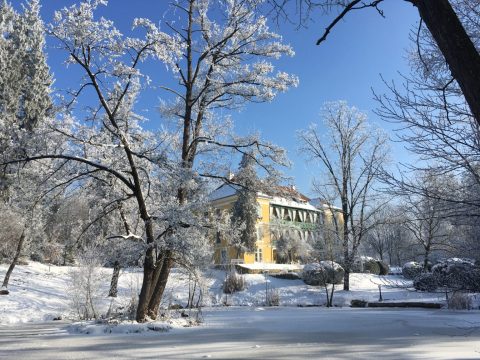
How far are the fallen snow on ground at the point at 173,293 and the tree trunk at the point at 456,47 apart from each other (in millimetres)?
16623

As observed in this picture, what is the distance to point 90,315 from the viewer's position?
1589 cm

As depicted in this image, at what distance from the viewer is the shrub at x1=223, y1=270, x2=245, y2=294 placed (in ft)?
95.7

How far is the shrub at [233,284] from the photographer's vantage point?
29.2m

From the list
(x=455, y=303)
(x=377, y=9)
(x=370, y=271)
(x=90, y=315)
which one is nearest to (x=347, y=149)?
(x=370, y=271)

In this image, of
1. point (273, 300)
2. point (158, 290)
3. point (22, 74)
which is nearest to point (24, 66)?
point (22, 74)

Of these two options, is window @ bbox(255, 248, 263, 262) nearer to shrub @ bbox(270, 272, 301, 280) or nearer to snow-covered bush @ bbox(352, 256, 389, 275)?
snow-covered bush @ bbox(352, 256, 389, 275)

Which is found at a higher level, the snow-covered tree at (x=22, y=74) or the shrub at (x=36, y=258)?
the snow-covered tree at (x=22, y=74)

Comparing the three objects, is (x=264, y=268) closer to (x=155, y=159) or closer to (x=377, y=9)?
(x=155, y=159)

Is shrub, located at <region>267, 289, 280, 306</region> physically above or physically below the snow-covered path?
above

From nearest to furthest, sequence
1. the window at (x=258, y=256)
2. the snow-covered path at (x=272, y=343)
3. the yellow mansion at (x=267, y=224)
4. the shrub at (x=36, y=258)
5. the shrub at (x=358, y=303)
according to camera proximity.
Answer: the snow-covered path at (x=272, y=343) < the shrub at (x=358, y=303) < the shrub at (x=36, y=258) < the yellow mansion at (x=267, y=224) < the window at (x=258, y=256)

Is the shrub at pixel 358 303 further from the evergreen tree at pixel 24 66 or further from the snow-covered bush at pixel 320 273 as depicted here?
the evergreen tree at pixel 24 66

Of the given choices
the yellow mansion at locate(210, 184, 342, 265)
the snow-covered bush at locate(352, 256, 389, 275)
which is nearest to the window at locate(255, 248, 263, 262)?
the yellow mansion at locate(210, 184, 342, 265)

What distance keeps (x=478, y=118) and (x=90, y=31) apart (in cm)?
1071

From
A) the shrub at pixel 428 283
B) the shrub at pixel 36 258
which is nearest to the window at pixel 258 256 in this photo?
the shrub at pixel 36 258
